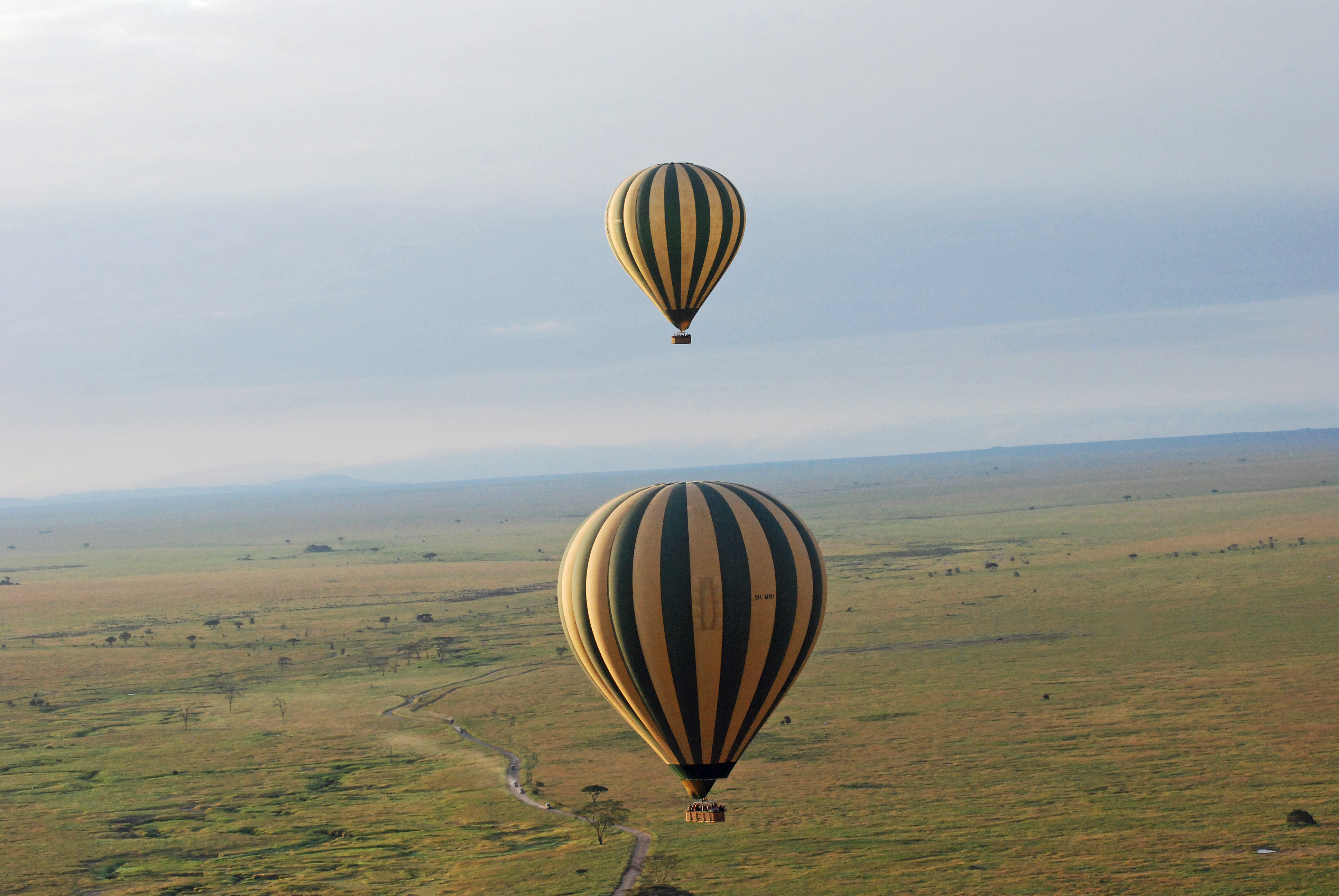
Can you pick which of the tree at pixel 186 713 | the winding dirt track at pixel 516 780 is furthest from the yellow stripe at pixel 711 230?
the tree at pixel 186 713

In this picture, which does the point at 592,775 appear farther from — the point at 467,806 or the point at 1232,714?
the point at 1232,714

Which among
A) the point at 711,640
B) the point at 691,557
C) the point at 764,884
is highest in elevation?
the point at 691,557

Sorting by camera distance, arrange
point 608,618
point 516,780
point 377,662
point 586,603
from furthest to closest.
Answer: point 377,662 < point 516,780 < point 586,603 < point 608,618

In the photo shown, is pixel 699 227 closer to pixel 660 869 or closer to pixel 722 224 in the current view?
pixel 722 224

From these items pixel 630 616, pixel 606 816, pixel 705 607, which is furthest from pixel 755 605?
pixel 606 816

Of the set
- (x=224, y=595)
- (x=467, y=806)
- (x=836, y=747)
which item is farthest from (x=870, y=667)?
(x=224, y=595)

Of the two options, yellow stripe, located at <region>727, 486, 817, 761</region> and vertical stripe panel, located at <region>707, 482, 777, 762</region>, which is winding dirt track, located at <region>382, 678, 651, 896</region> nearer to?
yellow stripe, located at <region>727, 486, 817, 761</region>
